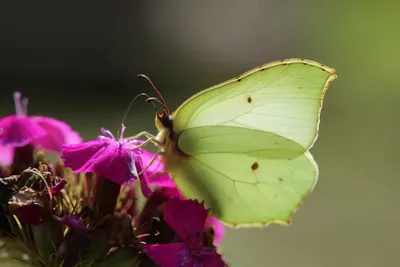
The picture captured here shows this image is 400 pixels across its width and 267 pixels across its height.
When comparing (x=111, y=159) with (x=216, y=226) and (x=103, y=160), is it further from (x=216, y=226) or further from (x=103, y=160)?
(x=216, y=226)

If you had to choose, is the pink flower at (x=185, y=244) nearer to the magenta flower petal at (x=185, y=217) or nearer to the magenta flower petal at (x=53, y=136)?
the magenta flower petal at (x=185, y=217)

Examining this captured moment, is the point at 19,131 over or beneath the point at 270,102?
beneath

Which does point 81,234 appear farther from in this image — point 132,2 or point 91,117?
point 132,2

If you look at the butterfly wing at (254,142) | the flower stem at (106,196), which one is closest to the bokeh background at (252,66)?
the butterfly wing at (254,142)

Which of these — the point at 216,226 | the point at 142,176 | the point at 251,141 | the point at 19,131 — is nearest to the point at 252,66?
the point at 216,226

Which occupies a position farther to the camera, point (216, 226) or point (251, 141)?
point (216, 226)

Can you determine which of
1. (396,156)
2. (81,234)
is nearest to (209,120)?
(81,234)
